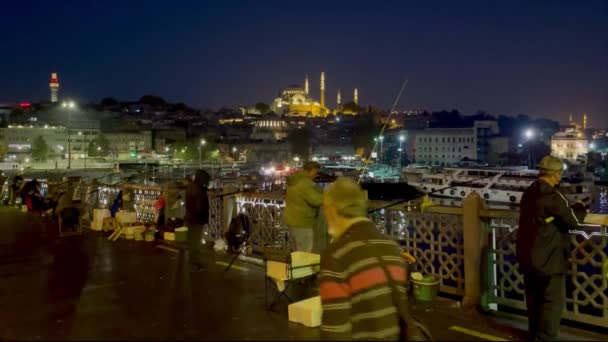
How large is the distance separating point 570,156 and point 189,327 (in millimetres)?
137864

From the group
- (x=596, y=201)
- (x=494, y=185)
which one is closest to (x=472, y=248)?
(x=494, y=185)

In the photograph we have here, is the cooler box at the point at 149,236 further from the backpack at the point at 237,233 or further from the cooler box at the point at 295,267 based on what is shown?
the cooler box at the point at 295,267

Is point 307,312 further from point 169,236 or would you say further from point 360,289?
point 169,236

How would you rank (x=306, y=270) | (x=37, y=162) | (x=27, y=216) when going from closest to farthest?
(x=306, y=270)
(x=27, y=216)
(x=37, y=162)

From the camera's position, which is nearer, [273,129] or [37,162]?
[37,162]

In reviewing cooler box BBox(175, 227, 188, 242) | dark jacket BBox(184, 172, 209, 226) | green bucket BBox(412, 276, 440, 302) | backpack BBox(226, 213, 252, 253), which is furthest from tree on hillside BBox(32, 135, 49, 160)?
green bucket BBox(412, 276, 440, 302)

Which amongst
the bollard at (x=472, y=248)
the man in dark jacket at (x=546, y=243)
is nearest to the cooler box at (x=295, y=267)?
the bollard at (x=472, y=248)

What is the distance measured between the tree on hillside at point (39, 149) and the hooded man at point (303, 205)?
109266mm

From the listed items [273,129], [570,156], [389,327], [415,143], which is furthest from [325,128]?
[389,327]

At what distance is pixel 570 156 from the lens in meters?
128

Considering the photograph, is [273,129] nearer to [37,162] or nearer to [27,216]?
[37,162]

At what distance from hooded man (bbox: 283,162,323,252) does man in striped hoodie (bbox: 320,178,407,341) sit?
4430 millimetres

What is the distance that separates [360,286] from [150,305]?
479 centimetres

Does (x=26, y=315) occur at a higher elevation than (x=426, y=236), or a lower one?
lower
